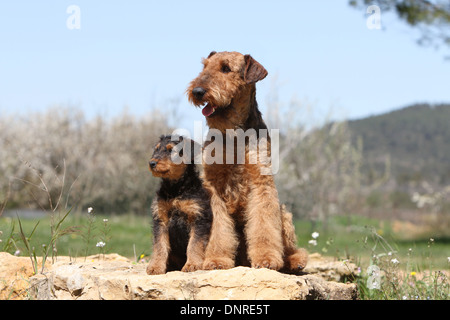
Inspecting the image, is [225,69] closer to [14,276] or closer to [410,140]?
[14,276]

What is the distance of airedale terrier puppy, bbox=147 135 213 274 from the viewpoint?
4742mm

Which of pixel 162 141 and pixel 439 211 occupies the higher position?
pixel 162 141

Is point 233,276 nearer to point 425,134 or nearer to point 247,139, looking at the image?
point 247,139

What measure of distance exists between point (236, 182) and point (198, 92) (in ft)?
3.19

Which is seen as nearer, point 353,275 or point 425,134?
point 353,275

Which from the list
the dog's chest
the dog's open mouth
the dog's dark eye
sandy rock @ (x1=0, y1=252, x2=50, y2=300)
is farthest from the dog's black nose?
sandy rock @ (x1=0, y1=252, x2=50, y2=300)

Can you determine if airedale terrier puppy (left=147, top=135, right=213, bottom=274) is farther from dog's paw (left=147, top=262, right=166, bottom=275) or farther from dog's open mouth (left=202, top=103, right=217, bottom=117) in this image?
dog's open mouth (left=202, top=103, right=217, bottom=117)

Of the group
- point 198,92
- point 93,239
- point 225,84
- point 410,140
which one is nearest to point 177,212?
point 198,92

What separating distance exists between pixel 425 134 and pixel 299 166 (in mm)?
35541

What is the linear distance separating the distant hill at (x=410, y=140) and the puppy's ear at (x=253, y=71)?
37221mm

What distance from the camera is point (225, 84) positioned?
4.76 meters
